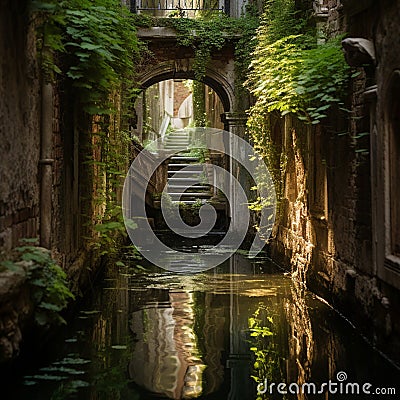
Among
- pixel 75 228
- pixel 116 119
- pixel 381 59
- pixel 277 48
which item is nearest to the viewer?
pixel 381 59

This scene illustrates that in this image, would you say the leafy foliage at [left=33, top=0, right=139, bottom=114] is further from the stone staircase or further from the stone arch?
the stone staircase

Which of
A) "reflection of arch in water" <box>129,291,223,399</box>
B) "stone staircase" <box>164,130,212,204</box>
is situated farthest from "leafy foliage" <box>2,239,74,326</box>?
"stone staircase" <box>164,130,212,204</box>

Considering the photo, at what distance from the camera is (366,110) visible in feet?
23.6

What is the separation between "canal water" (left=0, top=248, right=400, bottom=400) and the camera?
5.05m

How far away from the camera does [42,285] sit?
16.3 feet

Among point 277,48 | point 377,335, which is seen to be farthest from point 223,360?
point 277,48

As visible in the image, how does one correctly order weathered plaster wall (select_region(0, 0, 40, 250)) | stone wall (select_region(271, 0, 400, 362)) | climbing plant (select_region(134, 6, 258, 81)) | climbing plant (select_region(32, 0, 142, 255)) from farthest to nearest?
1. climbing plant (select_region(134, 6, 258, 81))
2. stone wall (select_region(271, 0, 400, 362))
3. climbing plant (select_region(32, 0, 142, 255))
4. weathered plaster wall (select_region(0, 0, 40, 250))

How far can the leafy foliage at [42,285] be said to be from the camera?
494 centimetres

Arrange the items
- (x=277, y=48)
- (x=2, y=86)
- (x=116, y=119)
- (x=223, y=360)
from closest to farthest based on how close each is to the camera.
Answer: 1. (x=2, y=86)
2. (x=223, y=360)
3. (x=277, y=48)
4. (x=116, y=119)

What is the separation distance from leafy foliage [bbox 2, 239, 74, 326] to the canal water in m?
0.55

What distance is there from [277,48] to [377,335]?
18.4ft

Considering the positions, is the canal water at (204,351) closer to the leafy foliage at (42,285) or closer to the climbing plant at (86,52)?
the leafy foliage at (42,285)

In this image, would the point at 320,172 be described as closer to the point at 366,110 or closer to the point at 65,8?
the point at 366,110

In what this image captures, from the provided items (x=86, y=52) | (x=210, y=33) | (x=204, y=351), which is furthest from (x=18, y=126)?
(x=210, y=33)
